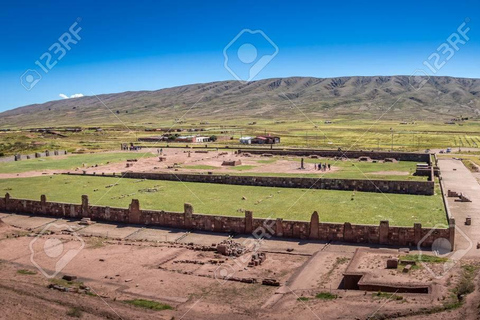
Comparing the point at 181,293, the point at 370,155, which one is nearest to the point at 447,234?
the point at 181,293

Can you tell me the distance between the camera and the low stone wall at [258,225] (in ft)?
75.4

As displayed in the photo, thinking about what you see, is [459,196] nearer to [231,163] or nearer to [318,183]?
[318,183]

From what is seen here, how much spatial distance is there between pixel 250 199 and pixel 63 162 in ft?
122

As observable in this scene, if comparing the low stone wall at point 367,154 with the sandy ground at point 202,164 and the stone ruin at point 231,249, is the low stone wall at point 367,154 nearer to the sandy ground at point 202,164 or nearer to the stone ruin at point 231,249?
the sandy ground at point 202,164

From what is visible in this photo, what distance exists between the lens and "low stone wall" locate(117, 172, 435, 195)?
3756cm

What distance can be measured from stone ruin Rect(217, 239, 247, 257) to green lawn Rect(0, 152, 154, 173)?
39.8 metres

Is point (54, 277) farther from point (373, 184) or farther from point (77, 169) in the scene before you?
point (77, 169)

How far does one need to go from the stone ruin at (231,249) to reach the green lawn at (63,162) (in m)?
39.8

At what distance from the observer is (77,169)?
54.9 metres

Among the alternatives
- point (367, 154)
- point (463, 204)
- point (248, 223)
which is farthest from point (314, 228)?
point (367, 154)

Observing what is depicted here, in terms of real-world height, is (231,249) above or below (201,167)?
below

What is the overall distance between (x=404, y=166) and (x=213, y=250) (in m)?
37.8

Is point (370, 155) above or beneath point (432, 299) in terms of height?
above

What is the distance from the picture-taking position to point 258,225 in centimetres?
2552
